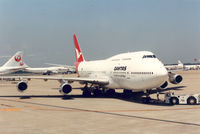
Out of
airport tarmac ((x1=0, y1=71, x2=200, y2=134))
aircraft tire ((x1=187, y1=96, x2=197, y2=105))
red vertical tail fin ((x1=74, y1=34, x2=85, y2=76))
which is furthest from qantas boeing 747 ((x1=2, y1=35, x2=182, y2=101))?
red vertical tail fin ((x1=74, y1=34, x2=85, y2=76))

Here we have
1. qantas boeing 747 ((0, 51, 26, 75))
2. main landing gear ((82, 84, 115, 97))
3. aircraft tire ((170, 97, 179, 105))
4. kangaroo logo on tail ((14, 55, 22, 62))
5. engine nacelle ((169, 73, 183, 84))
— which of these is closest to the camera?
aircraft tire ((170, 97, 179, 105))

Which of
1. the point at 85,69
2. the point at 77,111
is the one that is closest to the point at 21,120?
the point at 77,111

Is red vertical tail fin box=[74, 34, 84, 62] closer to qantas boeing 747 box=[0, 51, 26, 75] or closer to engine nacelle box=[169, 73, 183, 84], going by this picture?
engine nacelle box=[169, 73, 183, 84]

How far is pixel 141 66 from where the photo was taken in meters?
24.8

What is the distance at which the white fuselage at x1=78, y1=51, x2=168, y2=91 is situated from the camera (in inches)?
909

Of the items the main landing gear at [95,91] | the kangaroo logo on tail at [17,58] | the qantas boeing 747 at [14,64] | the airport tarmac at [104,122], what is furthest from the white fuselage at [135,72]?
the kangaroo logo on tail at [17,58]

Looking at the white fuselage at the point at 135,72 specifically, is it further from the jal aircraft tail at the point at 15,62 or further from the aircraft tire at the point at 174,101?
the jal aircraft tail at the point at 15,62

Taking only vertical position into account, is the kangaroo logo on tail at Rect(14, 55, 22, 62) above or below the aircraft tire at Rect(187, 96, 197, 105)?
above

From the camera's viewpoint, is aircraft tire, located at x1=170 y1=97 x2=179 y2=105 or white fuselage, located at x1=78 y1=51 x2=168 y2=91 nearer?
white fuselage, located at x1=78 y1=51 x2=168 y2=91

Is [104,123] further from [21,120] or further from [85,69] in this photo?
[85,69]

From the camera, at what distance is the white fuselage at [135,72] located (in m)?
23.1

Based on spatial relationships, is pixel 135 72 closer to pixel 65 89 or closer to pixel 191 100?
pixel 191 100

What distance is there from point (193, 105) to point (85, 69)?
70.7 ft

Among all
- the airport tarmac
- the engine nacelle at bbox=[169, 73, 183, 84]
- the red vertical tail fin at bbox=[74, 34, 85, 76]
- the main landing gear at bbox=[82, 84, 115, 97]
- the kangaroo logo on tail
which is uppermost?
the kangaroo logo on tail
